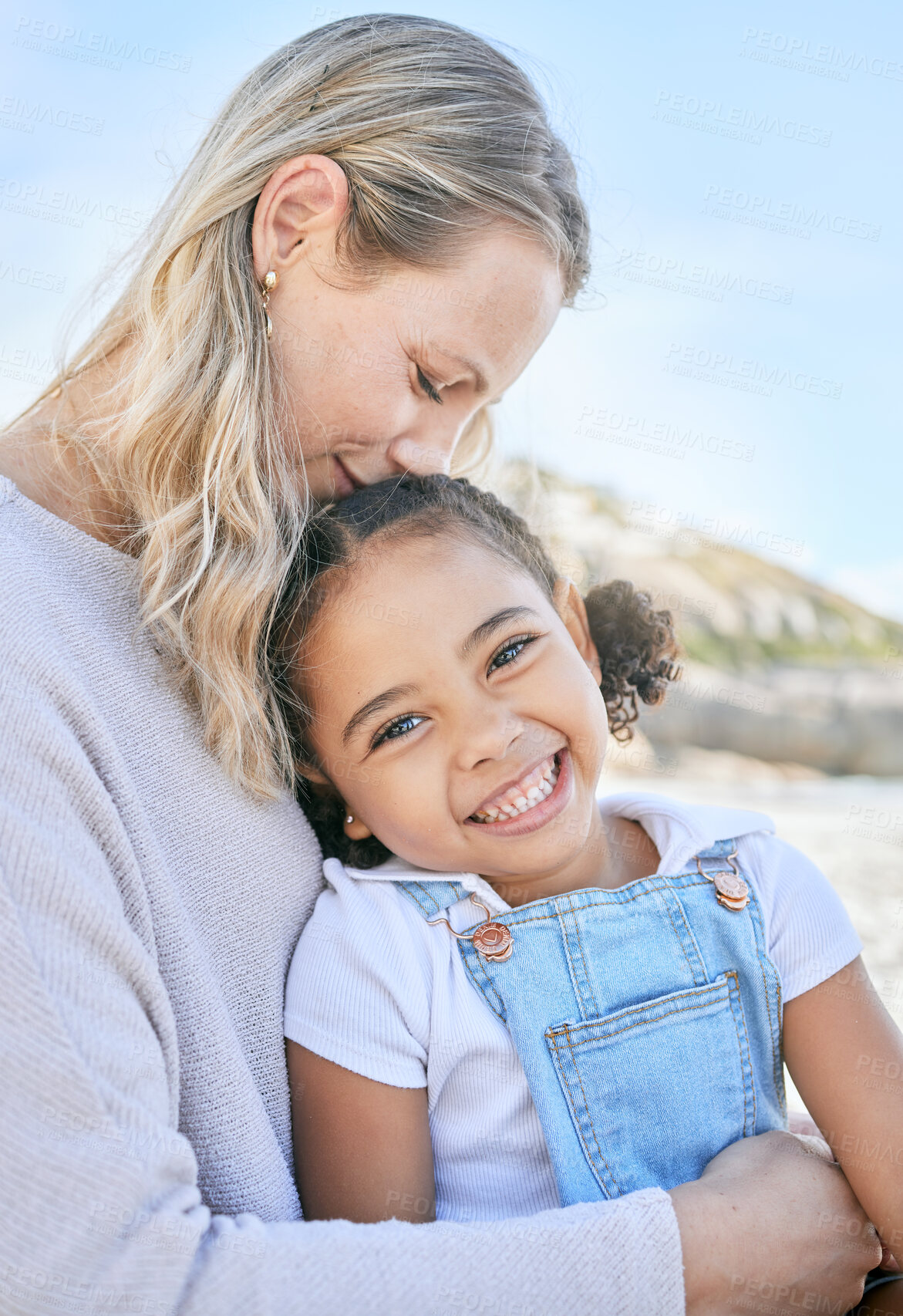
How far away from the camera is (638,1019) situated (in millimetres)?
1580

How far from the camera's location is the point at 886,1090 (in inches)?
60.9

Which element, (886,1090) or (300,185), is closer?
(886,1090)

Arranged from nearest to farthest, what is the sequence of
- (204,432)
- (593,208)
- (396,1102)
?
(396,1102), (204,432), (593,208)

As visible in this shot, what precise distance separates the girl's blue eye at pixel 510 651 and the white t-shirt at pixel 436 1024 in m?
0.34

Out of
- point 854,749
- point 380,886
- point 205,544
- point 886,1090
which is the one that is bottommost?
point 854,749

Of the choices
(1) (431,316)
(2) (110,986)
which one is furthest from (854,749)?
(2) (110,986)

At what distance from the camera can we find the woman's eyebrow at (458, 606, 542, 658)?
168 cm

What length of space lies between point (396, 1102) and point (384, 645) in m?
0.66

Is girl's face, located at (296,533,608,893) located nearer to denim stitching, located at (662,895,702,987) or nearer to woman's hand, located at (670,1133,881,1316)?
denim stitching, located at (662,895,702,987)

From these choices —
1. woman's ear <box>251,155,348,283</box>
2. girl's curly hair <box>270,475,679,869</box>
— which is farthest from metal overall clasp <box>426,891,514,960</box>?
woman's ear <box>251,155,348,283</box>

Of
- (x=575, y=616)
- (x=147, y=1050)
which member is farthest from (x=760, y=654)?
(x=147, y=1050)

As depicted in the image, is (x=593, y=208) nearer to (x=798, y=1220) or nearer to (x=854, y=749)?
(x=798, y=1220)

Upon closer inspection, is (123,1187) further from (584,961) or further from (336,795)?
(336,795)

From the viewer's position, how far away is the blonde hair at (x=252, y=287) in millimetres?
1580
